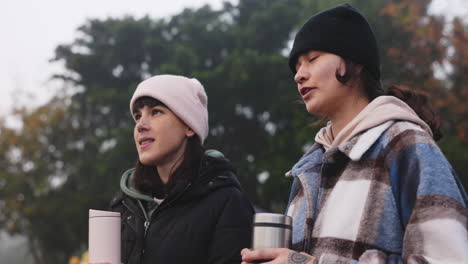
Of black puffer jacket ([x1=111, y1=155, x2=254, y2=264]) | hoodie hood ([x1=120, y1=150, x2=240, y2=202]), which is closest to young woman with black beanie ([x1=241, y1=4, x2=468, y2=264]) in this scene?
black puffer jacket ([x1=111, y1=155, x2=254, y2=264])

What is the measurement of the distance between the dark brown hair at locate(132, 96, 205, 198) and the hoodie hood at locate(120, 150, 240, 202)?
0.04 metres

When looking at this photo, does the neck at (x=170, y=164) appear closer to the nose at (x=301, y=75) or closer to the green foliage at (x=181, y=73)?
the nose at (x=301, y=75)

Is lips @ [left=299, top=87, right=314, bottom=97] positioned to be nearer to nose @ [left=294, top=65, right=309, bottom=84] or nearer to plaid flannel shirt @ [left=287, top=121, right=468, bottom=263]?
nose @ [left=294, top=65, right=309, bottom=84]

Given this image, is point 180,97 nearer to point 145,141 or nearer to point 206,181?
point 145,141

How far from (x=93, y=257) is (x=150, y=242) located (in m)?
0.61

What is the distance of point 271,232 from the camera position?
6.71 ft

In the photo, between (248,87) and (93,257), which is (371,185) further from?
(248,87)

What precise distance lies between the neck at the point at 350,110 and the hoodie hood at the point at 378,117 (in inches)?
3.2

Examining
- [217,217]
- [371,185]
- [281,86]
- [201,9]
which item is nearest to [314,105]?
[371,185]

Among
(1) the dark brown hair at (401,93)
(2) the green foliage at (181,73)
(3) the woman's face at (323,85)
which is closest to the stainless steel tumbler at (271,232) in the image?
(3) the woman's face at (323,85)

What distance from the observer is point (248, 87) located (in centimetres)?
1906

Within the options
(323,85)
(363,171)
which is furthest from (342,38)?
(363,171)

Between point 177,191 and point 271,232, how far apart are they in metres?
1.12

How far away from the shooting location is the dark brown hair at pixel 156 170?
328 centimetres
